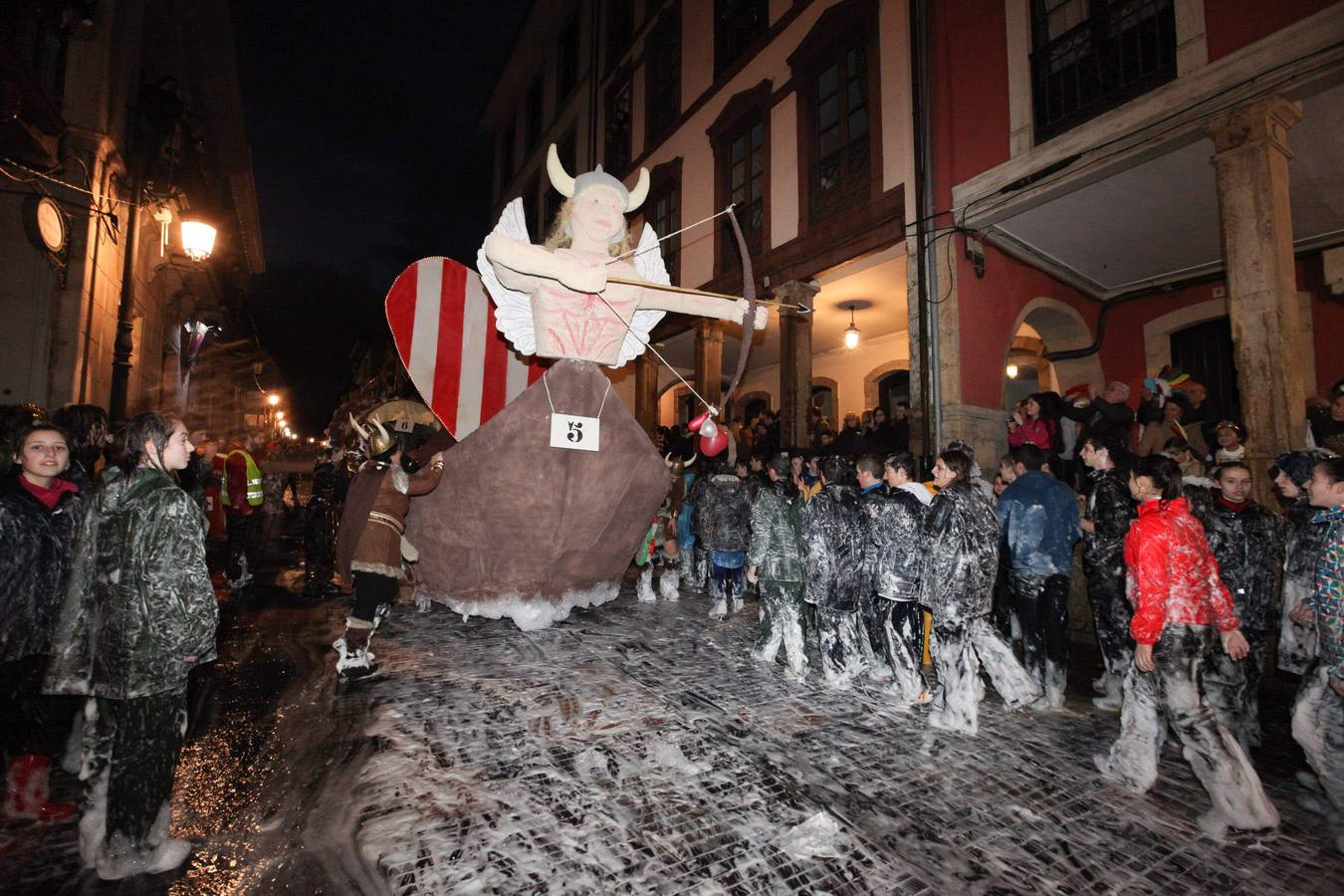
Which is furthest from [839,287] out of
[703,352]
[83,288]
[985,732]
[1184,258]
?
[83,288]

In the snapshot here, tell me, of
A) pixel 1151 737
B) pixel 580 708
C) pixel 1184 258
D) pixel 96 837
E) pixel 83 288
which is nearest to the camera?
pixel 96 837

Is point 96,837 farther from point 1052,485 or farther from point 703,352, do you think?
point 703,352

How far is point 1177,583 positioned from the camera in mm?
2781

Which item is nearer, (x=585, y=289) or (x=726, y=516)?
(x=585, y=289)

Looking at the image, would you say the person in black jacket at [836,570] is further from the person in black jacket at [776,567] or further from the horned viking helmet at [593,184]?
the horned viking helmet at [593,184]

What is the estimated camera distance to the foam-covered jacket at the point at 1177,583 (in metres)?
2.75

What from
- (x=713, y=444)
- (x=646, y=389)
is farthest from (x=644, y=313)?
(x=646, y=389)

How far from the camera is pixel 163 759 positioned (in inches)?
89.4

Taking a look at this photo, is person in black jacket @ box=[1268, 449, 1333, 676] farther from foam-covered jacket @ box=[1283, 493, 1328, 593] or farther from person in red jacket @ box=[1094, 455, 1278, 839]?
person in red jacket @ box=[1094, 455, 1278, 839]

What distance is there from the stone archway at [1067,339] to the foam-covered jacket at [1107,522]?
6.39 meters

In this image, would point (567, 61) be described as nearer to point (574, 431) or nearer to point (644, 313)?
point (644, 313)

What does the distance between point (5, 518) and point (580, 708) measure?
3112mm

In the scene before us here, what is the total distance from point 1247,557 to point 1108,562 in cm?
73

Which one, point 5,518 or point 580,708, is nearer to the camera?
point 5,518
